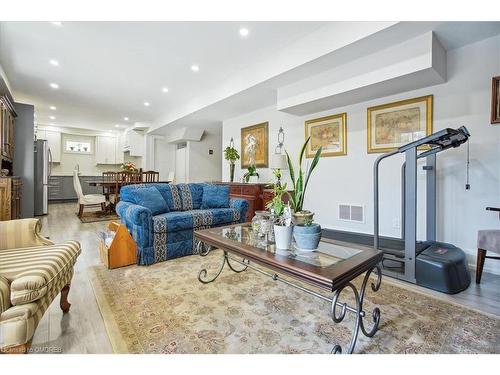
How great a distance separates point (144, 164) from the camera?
8.25m

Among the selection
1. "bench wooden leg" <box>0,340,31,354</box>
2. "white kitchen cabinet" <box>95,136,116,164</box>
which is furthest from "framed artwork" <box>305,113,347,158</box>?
"white kitchen cabinet" <box>95,136,116,164</box>

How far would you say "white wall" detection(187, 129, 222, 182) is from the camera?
755cm

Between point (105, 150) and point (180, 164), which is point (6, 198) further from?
point (105, 150)

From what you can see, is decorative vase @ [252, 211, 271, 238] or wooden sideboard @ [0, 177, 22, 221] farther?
wooden sideboard @ [0, 177, 22, 221]

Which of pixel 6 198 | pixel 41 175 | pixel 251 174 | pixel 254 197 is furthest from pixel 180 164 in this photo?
pixel 6 198

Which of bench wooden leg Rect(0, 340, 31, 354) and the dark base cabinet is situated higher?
the dark base cabinet

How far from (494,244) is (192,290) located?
98.7 inches

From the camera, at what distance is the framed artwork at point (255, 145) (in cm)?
486

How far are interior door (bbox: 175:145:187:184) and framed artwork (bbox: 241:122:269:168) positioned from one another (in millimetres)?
3092

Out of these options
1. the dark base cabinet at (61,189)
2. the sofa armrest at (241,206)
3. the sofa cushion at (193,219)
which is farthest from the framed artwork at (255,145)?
the dark base cabinet at (61,189)

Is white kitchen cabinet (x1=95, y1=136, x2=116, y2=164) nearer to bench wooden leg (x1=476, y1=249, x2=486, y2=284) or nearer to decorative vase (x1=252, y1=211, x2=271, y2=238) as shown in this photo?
decorative vase (x1=252, y1=211, x2=271, y2=238)

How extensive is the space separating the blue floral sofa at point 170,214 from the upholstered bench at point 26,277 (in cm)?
88

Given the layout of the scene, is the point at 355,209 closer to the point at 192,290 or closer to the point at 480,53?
the point at 480,53

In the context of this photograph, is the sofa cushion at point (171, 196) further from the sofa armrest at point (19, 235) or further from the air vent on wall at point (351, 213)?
the air vent on wall at point (351, 213)
